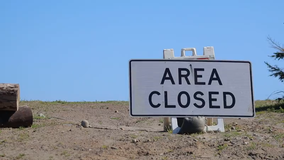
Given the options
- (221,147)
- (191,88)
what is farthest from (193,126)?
(191,88)

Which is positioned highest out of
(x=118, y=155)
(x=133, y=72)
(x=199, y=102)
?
(x=133, y=72)

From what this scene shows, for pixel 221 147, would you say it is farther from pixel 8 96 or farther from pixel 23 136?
pixel 8 96

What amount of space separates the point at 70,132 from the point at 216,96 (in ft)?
18.4

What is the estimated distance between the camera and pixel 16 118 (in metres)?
8.83

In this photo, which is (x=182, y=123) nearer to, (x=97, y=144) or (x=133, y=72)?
(x=97, y=144)

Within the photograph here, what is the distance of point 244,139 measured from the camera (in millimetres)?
7156

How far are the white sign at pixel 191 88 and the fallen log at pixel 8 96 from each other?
6316mm

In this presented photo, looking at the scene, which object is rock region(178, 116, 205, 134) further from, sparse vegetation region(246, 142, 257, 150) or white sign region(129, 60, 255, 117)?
white sign region(129, 60, 255, 117)

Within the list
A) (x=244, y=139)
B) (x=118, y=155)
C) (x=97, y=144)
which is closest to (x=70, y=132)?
(x=97, y=144)

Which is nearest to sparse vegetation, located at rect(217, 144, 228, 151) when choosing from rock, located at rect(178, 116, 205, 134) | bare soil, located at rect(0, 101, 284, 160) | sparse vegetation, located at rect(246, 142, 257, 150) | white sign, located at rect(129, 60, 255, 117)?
bare soil, located at rect(0, 101, 284, 160)

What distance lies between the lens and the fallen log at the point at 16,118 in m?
8.80

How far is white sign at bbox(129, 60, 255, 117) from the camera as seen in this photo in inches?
111

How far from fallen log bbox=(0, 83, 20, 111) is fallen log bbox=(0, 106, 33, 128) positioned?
7.4 inches

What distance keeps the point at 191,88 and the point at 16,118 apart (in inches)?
261
